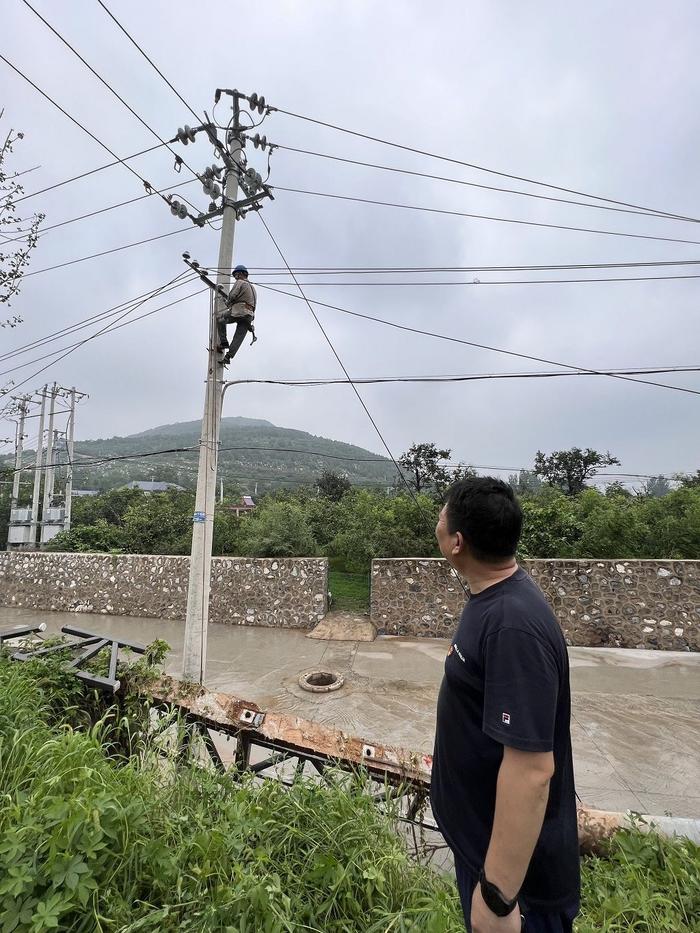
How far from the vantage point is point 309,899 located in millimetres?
1514

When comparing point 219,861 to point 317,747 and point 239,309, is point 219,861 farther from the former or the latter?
point 239,309

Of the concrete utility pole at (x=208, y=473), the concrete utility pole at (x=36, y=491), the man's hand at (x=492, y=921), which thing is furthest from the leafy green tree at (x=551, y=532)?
the concrete utility pole at (x=36, y=491)

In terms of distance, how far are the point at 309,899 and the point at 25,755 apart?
4.52 ft

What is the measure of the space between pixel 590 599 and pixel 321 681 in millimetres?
4873

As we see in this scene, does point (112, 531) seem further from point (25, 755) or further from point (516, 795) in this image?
point (516, 795)

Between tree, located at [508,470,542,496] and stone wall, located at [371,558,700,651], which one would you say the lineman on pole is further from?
tree, located at [508,470,542,496]

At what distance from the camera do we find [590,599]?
7.24 meters

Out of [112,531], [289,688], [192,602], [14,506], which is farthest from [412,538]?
[14,506]

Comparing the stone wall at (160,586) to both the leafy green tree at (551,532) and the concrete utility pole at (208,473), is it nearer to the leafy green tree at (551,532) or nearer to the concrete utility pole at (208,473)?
the concrete utility pole at (208,473)

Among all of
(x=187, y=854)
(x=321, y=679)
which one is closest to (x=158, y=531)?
(x=321, y=679)

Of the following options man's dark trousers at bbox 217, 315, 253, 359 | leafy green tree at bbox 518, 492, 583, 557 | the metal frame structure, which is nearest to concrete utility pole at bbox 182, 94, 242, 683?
man's dark trousers at bbox 217, 315, 253, 359

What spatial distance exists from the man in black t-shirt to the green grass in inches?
296

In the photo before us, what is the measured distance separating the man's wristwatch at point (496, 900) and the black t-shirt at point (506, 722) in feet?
0.44

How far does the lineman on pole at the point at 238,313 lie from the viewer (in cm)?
451
